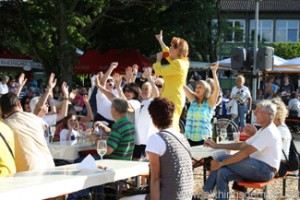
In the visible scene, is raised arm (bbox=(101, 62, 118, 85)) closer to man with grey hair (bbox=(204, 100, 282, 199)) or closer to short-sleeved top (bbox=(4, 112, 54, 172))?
man with grey hair (bbox=(204, 100, 282, 199))

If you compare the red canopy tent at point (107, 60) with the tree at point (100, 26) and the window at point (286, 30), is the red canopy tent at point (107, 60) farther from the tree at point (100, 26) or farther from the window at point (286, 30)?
the window at point (286, 30)

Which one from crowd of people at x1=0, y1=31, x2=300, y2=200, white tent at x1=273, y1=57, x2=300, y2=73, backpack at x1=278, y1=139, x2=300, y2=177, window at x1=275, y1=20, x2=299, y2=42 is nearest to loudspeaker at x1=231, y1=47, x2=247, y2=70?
white tent at x1=273, y1=57, x2=300, y2=73

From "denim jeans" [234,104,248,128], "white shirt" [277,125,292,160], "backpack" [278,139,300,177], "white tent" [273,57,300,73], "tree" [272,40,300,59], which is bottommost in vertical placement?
"denim jeans" [234,104,248,128]

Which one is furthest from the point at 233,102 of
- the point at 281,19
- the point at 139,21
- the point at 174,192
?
the point at 281,19

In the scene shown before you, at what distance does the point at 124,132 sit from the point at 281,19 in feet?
153

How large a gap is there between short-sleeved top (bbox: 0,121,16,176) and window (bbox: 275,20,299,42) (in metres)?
47.6

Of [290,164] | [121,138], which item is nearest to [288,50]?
[290,164]

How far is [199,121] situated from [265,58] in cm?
786

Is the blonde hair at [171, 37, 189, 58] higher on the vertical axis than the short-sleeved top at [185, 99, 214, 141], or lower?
higher

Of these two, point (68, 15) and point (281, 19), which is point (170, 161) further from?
point (281, 19)

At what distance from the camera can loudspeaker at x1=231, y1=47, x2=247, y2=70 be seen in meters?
15.4

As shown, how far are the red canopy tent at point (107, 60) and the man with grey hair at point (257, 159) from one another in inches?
772

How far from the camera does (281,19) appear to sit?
50188 millimetres

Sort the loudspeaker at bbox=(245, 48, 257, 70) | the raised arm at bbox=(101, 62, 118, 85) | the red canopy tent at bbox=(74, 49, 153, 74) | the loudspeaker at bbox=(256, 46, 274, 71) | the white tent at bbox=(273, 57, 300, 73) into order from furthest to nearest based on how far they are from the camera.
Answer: the red canopy tent at bbox=(74, 49, 153, 74)
the white tent at bbox=(273, 57, 300, 73)
the loudspeaker at bbox=(245, 48, 257, 70)
the loudspeaker at bbox=(256, 46, 274, 71)
the raised arm at bbox=(101, 62, 118, 85)
